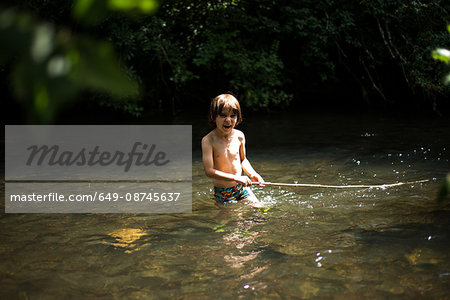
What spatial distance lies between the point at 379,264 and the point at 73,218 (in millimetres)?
2701

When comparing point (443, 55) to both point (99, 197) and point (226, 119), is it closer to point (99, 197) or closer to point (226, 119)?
point (226, 119)

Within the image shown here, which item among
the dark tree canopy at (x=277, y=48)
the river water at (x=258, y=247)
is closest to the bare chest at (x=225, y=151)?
the river water at (x=258, y=247)

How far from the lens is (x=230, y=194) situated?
4.70 metres

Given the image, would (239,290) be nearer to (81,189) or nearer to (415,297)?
(415,297)

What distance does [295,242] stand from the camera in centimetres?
350

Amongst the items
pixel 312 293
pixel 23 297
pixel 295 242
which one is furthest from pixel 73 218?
pixel 312 293

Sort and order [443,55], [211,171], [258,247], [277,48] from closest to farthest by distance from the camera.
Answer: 1. [443,55]
2. [258,247]
3. [211,171]
4. [277,48]

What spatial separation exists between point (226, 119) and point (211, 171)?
53 cm

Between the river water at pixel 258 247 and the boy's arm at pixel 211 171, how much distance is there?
31 cm

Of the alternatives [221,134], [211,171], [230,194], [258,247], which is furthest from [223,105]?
[258,247]

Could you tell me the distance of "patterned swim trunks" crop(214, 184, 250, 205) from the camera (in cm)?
470

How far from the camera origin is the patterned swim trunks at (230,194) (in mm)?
4699

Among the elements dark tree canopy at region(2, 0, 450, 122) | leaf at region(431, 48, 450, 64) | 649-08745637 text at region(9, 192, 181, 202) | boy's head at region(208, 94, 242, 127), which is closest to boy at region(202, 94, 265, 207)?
boy's head at region(208, 94, 242, 127)

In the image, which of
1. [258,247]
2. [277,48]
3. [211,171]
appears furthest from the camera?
[277,48]
